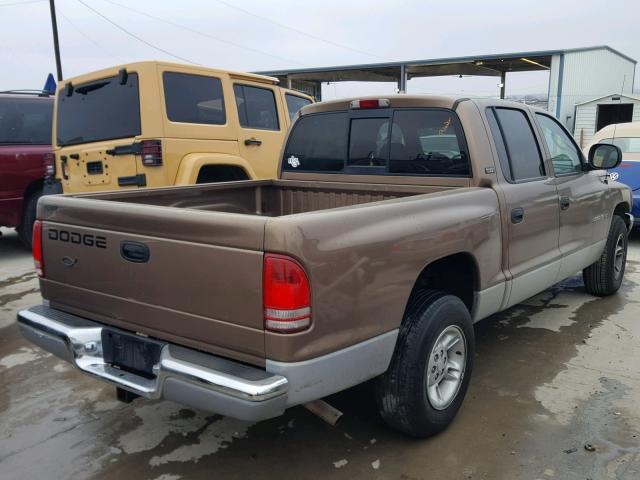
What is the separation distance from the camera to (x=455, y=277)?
3.37 meters

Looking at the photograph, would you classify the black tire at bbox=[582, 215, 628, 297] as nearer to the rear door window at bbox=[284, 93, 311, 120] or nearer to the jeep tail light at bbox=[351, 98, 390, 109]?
the jeep tail light at bbox=[351, 98, 390, 109]

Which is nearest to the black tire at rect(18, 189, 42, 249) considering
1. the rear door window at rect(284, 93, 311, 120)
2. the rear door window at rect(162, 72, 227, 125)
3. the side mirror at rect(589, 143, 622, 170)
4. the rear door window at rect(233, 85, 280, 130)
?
the rear door window at rect(162, 72, 227, 125)

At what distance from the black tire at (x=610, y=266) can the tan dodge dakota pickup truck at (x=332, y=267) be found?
46.9 inches

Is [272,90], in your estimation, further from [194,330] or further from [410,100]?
[194,330]

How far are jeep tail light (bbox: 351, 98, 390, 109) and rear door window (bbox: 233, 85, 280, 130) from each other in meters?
3.13

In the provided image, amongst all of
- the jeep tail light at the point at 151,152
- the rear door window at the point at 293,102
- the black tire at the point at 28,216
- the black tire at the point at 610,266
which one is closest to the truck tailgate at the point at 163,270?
the jeep tail light at the point at 151,152

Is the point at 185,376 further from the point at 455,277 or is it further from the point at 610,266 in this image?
the point at 610,266

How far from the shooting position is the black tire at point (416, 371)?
2707 millimetres

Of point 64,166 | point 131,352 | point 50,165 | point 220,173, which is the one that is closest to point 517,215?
point 131,352

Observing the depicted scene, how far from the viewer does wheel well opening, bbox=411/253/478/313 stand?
10.5ft

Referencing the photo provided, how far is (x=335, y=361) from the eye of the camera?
7.64 feet

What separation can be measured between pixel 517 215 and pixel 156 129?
149 inches

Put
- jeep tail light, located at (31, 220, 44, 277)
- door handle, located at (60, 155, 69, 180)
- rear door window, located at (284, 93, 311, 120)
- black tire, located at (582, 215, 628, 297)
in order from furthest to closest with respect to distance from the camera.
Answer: rear door window, located at (284, 93, 311, 120) → door handle, located at (60, 155, 69, 180) → black tire, located at (582, 215, 628, 297) → jeep tail light, located at (31, 220, 44, 277)

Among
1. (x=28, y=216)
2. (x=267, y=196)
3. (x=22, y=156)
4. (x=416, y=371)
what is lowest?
(x=416, y=371)
